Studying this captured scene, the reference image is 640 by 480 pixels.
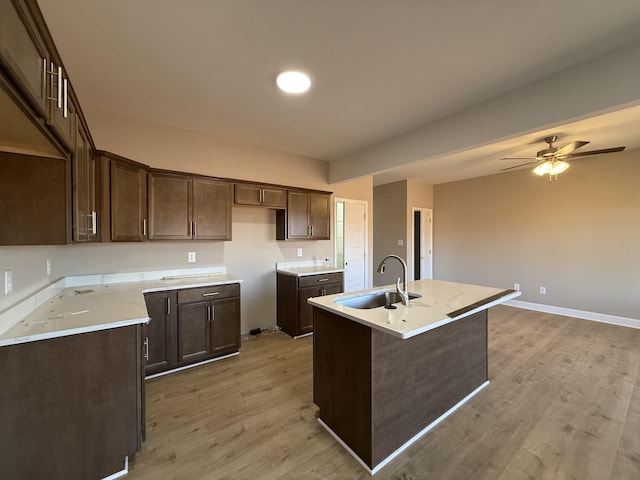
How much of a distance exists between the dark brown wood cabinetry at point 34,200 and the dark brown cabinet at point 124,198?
77 cm

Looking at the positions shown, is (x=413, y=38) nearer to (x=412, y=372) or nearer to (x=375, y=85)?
(x=375, y=85)

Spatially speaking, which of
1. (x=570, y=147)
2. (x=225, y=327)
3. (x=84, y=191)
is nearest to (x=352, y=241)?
(x=225, y=327)

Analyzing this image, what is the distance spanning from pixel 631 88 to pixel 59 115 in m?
3.48

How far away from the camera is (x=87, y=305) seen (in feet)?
6.31

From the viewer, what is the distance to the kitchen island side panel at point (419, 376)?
5.34 ft

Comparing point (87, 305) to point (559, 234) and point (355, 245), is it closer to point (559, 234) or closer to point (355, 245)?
point (355, 245)

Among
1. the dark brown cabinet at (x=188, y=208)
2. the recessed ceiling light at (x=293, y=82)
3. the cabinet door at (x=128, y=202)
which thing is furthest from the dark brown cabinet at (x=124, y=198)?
the recessed ceiling light at (x=293, y=82)

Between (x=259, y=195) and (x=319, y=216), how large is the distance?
3.39 ft

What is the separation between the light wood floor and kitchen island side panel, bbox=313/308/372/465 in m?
0.14

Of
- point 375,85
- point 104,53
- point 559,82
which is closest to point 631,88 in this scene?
point 559,82

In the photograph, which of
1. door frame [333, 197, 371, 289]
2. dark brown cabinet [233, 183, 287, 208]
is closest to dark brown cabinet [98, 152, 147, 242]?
dark brown cabinet [233, 183, 287, 208]

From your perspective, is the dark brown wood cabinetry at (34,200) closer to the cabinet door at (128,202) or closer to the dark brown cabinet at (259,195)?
the cabinet door at (128,202)

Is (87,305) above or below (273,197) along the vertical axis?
below

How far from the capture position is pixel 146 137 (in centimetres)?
303
